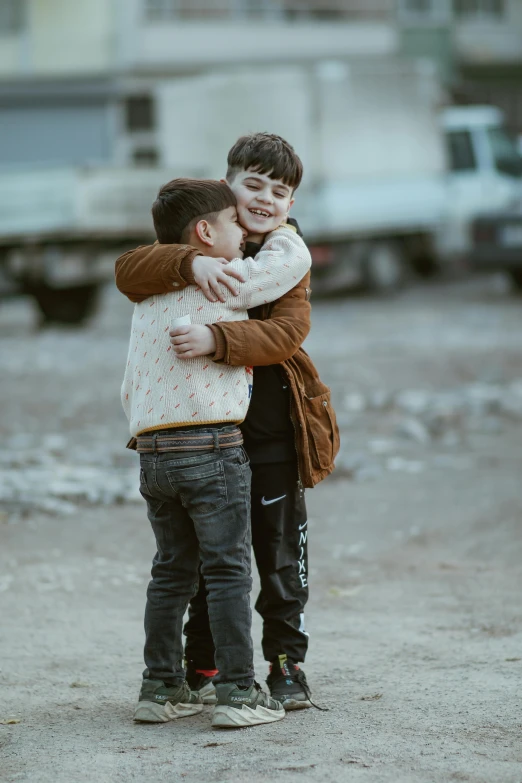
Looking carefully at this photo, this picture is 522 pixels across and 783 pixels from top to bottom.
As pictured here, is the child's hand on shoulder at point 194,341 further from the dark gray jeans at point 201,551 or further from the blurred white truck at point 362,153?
the blurred white truck at point 362,153

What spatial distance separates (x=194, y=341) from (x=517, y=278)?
1607 cm

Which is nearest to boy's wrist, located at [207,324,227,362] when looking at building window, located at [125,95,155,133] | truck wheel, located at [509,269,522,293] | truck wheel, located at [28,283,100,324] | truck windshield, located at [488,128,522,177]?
truck wheel, located at [28,283,100,324]

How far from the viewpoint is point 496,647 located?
15.1 feet

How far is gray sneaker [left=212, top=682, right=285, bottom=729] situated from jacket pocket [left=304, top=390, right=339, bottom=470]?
2.19 feet

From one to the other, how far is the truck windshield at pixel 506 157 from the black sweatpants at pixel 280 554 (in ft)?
55.8

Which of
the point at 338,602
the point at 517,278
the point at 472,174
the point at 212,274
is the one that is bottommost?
the point at 517,278

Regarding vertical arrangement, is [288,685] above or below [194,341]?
below

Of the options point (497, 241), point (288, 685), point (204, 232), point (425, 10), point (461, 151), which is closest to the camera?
point (204, 232)

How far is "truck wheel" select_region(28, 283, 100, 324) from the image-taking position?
16438 millimetres

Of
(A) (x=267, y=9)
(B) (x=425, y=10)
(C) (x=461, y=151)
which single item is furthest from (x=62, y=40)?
(C) (x=461, y=151)

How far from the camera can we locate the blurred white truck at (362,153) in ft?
62.0

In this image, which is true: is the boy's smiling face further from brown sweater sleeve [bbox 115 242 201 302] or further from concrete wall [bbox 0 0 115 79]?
concrete wall [bbox 0 0 115 79]

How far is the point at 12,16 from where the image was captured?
92.8ft

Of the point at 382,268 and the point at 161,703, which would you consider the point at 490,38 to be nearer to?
the point at 382,268
